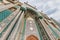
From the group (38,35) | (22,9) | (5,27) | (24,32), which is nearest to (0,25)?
(5,27)

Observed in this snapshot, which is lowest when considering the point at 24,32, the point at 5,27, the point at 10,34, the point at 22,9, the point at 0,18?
the point at 10,34

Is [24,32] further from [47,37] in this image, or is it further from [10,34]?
[10,34]

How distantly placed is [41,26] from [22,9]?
296 cm

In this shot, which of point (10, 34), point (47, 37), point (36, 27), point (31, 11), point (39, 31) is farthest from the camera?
point (31, 11)

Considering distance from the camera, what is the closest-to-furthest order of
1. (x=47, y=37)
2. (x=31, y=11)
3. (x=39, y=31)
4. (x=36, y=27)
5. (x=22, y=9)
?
(x=47, y=37) → (x=39, y=31) → (x=36, y=27) → (x=22, y=9) → (x=31, y=11)

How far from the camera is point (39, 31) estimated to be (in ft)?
41.7

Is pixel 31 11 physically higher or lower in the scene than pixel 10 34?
higher

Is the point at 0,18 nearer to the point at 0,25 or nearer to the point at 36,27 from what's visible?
the point at 0,25

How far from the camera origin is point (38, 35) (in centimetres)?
1180

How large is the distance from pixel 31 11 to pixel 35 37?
6.35m

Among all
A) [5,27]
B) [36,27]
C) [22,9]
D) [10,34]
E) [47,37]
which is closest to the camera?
[10,34]

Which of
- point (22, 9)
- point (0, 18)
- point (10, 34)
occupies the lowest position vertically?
point (10, 34)

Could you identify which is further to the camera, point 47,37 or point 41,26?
point 41,26

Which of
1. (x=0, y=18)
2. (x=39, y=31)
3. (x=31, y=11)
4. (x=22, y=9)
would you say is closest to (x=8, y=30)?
(x=0, y=18)
